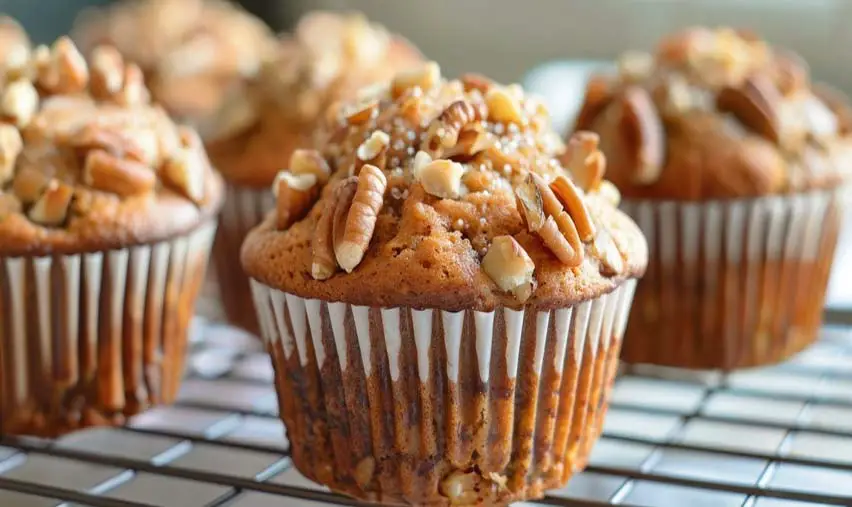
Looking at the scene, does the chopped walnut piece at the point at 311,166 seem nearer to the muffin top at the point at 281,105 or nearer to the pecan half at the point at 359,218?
the pecan half at the point at 359,218

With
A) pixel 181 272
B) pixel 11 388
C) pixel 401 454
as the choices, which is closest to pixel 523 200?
pixel 401 454

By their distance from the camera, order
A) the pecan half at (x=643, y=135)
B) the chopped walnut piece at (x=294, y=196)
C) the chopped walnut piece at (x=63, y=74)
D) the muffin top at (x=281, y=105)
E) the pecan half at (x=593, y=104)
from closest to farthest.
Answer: the chopped walnut piece at (x=294, y=196) → the chopped walnut piece at (x=63, y=74) → the pecan half at (x=643, y=135) → the pecan half at (x=593, y=104) → the muffin top at (x=281, y=105)

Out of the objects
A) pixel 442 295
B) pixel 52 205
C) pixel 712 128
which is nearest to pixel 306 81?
pixel 52 205

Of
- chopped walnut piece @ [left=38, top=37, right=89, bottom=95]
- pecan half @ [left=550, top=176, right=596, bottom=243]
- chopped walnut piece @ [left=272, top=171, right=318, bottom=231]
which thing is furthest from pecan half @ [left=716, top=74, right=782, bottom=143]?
chopped walnut piece @ [left=38, top=37, right=89, bottom=95]

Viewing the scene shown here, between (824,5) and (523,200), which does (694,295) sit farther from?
(824,5)

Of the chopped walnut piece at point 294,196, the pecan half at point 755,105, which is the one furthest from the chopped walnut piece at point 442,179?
the pecan half at point 755,105

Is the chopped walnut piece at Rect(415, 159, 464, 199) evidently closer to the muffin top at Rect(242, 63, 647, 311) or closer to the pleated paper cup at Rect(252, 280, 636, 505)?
the muffin top at Rect(242, 63, 647, 311)

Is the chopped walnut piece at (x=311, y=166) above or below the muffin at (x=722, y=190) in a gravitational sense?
above
